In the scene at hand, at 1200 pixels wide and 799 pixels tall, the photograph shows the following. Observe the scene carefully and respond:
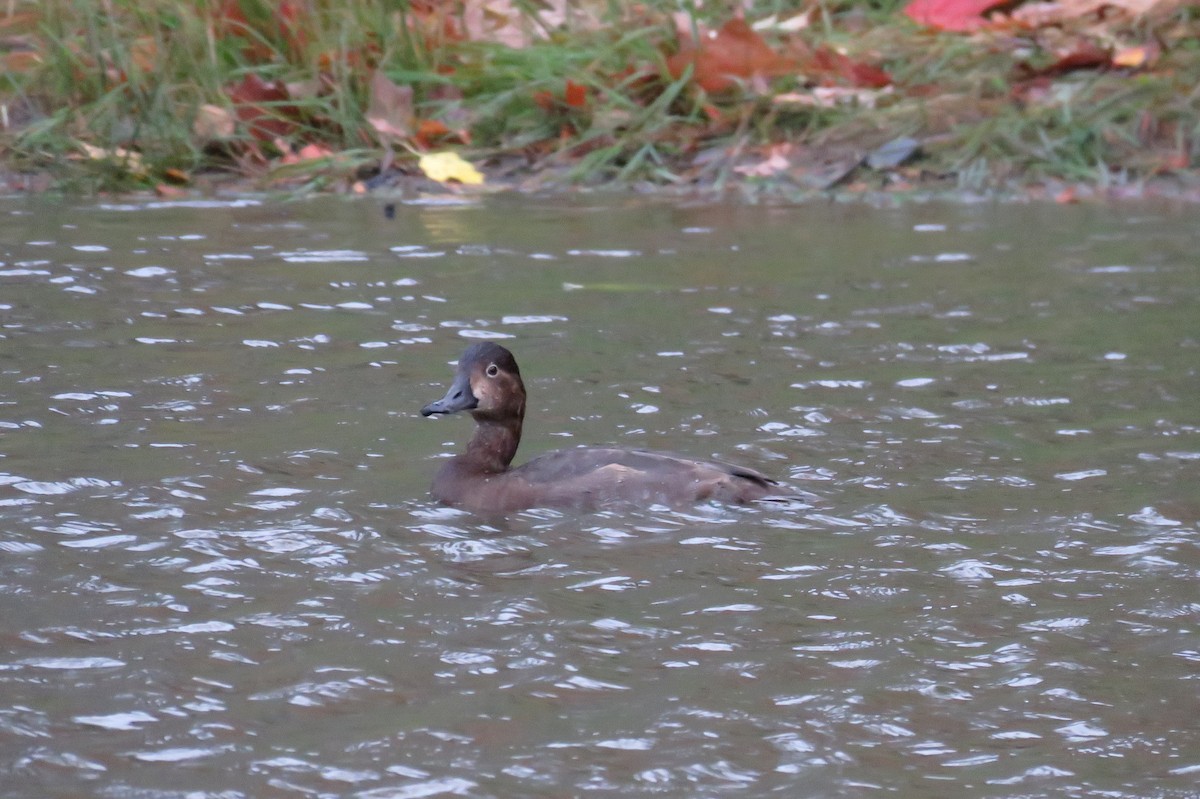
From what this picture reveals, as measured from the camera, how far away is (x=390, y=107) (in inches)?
512

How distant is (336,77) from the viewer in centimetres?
1302

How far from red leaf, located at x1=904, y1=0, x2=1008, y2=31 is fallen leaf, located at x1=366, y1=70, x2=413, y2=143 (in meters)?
4.20

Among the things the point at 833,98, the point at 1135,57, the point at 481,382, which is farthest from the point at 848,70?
the point at 481,382

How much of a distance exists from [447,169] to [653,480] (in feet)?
22.9

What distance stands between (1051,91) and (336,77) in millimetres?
4987

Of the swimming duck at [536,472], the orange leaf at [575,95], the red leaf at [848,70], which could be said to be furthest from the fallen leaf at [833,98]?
the swimming duck at [536,472]

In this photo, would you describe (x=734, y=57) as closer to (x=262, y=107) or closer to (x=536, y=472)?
(x=262, y=107)

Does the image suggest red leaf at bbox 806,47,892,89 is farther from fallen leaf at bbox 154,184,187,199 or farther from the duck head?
the duck head

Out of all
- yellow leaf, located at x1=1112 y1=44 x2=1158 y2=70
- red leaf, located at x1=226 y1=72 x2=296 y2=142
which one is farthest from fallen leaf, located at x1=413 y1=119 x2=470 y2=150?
yellow leaf, located at x1=1112 y1=44 x2=1158 y2=70

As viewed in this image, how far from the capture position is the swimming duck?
19.8 ft

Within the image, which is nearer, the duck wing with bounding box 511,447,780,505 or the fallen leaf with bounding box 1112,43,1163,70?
the duck wing with bounding box 511,447,780,505

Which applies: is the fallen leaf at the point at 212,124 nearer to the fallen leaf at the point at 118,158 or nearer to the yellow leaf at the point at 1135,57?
the fallen leaf at the point at 118,158

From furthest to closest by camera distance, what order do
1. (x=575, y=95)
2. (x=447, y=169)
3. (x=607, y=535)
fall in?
1. (x=575, y=95)
2. (x=447, y=169)
3. (x=607, y=535)

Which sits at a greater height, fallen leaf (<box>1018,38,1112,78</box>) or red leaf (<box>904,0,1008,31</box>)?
red leaf (<box>904,0,1008,31</box>)
